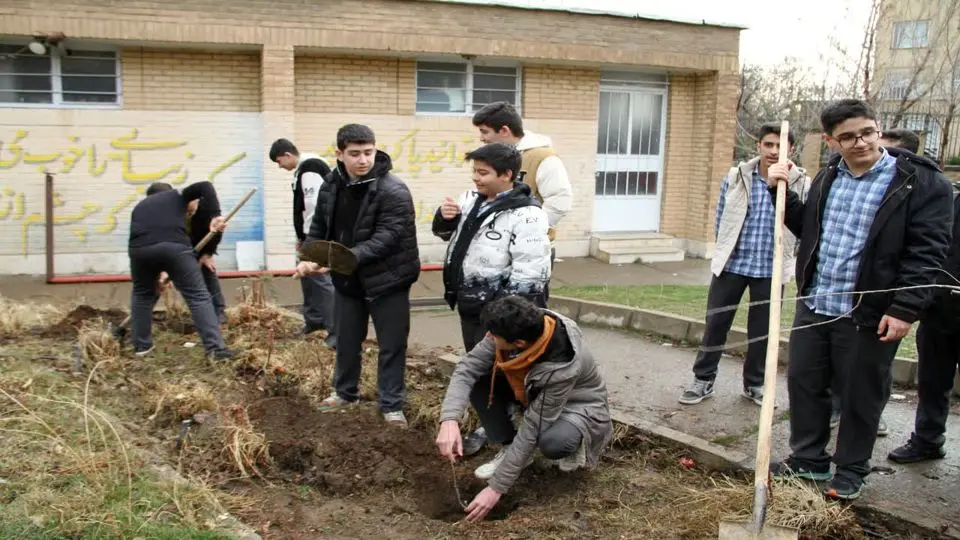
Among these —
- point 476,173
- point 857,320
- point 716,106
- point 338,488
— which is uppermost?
point 716,106

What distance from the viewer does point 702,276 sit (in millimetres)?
11664

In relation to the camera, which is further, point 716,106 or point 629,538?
point 716,106

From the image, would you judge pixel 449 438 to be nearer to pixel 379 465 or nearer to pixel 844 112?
pixel 379 465

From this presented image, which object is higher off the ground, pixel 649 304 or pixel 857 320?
pixel 857 320

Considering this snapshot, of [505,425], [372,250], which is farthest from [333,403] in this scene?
[505,425]

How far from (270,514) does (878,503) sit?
2802 millimetres

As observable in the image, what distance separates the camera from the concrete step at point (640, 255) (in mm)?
12367

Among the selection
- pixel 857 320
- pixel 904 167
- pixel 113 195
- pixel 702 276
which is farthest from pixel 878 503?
pixel 113 195

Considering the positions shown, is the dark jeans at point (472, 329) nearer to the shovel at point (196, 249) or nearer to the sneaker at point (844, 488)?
the sneaker at point (844, 488)

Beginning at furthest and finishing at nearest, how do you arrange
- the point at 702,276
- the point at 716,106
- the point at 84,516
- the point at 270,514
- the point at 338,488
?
the point at 716,106 < the point at 702,276 < the point at 338,488 < the point at 270,514 < the point at 84,516

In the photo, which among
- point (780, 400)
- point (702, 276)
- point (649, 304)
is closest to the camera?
point (780, 400)

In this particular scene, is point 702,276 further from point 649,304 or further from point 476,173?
point 476,173

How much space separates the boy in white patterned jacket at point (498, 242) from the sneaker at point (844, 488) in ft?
5.48

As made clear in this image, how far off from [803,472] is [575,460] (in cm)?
112
